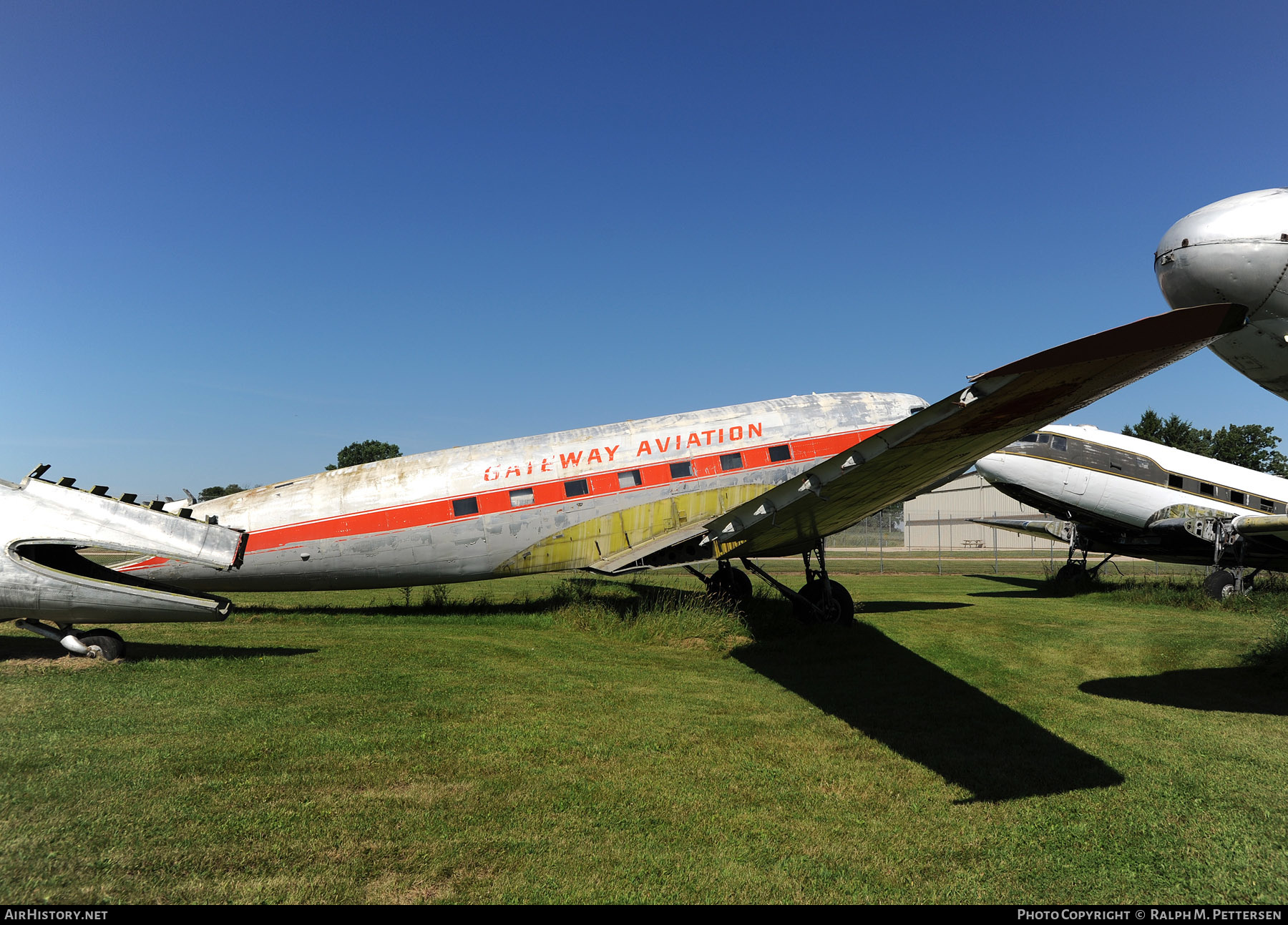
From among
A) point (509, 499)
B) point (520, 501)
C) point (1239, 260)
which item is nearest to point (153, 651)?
point (509, 499)

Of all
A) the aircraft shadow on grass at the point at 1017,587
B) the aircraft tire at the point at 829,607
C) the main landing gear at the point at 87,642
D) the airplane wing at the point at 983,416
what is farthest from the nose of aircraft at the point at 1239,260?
the aircraft shadow on grass at the point at 1017,587

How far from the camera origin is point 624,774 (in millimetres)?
6504

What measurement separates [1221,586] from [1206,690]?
44.1 ft

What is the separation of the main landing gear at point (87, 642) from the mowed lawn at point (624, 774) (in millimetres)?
248

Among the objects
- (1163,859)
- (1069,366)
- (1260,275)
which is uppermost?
(1260,275)

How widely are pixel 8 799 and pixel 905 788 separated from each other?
23.4 ft

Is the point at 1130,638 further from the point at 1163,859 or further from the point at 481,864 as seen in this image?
the point at 481,864

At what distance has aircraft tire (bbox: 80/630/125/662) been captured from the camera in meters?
9.48

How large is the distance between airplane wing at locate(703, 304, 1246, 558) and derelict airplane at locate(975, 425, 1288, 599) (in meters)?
15.0

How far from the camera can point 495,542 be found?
14641mm

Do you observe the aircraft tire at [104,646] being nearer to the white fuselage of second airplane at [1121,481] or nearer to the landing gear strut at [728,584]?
the landing gear strut at [728,584]

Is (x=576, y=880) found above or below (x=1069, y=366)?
below

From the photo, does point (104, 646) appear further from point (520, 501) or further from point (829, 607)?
point (829, 607)
